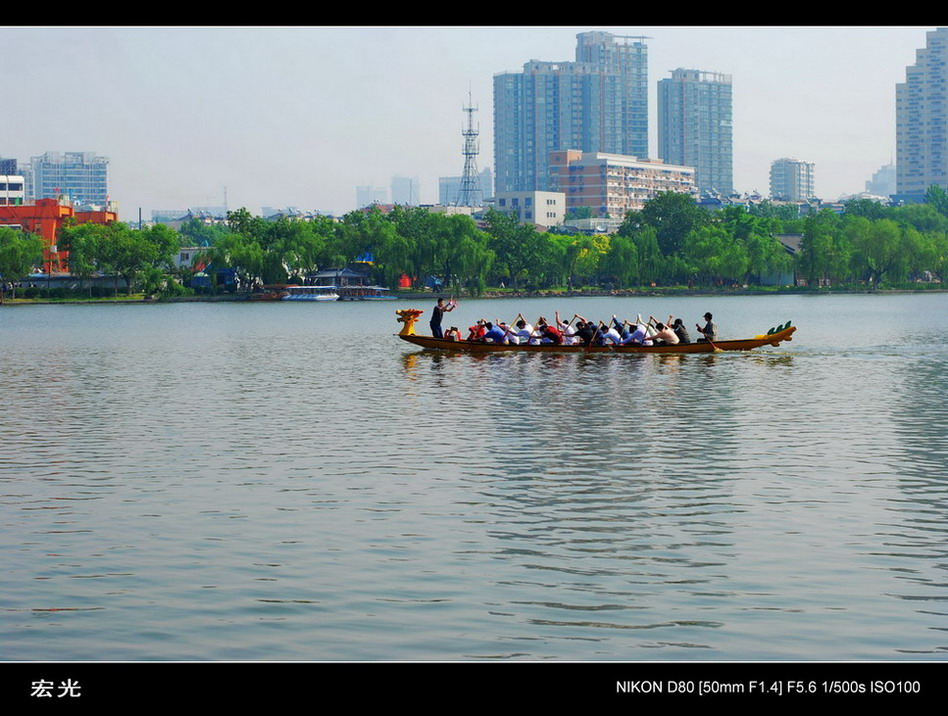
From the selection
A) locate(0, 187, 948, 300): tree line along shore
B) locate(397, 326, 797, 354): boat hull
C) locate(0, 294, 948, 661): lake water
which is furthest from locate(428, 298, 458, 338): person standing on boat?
locate(0, 187, 948, 300): tree line along shore

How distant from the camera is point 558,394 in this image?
32.2 m

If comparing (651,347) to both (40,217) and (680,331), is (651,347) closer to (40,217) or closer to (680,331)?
(680,331)

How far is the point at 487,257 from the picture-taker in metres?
133

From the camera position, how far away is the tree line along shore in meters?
132

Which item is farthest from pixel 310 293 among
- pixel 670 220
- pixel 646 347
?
pixel 646 347

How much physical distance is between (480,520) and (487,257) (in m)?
117

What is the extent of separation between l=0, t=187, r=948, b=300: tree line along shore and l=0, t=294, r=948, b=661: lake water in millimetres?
97347

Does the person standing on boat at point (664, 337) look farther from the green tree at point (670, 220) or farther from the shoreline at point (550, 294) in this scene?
the green tree at point (670, 220)

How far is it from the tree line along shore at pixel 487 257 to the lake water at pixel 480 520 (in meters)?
97.3

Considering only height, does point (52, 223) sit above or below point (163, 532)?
above

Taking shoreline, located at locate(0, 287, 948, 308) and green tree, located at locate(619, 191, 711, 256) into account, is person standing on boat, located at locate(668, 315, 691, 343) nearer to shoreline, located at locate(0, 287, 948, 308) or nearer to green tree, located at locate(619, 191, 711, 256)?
shoreline, located at locate(0, 287, 948, 308)
